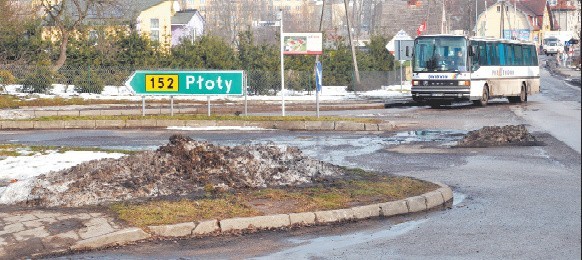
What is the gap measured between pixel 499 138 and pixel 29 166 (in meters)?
10.0

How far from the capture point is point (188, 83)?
1139 inches

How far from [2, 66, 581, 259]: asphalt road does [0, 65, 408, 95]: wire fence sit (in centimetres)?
1779

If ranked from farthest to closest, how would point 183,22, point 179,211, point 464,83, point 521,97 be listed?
point 183,22
point 521,97
point 464,83
point 179,211

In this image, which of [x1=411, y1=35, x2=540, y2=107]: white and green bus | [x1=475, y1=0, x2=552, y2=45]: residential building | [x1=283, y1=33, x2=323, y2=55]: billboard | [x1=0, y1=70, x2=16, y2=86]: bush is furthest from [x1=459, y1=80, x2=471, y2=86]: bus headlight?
[x1=475, y1=0, x2=552, y2=45]: residential building

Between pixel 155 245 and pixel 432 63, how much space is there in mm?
31152

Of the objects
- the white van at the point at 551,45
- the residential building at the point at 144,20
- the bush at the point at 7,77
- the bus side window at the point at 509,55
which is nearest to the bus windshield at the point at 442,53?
the bus side window at the point at 509,55

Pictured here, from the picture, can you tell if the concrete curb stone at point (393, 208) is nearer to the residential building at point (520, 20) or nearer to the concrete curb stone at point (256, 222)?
the concrete curb stone at point (256, 222)

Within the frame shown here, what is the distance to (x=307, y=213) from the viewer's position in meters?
11.2

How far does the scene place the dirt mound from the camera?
1159 cm

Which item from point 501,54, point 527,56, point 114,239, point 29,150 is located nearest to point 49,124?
point 29,150

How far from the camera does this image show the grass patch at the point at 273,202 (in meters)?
10.7

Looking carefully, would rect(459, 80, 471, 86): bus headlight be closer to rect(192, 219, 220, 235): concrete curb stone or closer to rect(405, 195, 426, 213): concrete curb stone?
rect(405, 195, 426, 213): concrete curb stone

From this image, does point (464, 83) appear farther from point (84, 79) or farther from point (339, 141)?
point (339, 141)

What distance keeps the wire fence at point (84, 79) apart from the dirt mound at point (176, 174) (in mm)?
27008
